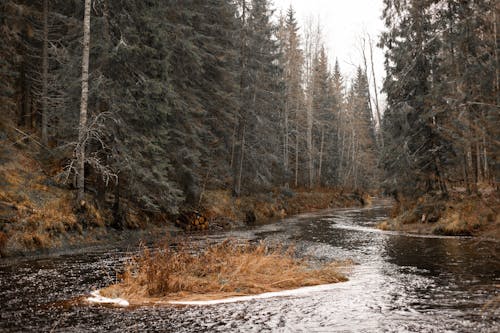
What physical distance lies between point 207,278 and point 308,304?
2.45 m

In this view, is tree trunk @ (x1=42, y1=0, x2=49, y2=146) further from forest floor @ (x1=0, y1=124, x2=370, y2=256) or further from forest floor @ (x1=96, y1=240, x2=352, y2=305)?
forest floor @ (x1=96, y1=240, x2=352, y2=305)

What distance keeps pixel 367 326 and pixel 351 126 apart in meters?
59.9

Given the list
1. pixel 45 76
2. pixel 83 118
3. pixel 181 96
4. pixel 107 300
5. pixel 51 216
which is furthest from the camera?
pixel 181 96

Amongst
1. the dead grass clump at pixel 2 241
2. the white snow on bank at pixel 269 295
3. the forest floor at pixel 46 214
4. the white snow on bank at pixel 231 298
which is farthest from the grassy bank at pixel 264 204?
the white snow on bank at pixel 231 298

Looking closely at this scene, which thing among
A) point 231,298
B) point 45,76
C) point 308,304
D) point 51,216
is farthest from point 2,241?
point 45,76

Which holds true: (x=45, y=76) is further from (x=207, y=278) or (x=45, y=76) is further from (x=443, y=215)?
(x=443, y=215)

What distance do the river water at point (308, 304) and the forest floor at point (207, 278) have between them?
0.63m

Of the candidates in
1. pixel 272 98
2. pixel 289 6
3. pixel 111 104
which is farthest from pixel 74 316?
pixel 289 6

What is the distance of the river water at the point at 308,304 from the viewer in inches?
242

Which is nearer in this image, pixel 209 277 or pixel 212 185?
pixel 209 277

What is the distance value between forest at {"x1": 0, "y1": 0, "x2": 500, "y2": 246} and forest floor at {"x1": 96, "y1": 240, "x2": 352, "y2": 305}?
209 inches

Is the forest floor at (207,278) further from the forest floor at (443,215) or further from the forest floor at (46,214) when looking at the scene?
the forest floor at (443,215)

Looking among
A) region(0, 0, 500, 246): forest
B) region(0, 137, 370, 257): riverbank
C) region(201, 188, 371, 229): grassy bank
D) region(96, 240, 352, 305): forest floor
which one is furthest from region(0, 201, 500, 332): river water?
region(201, 188, 371, 229): grassy bank

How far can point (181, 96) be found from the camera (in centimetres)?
2591
